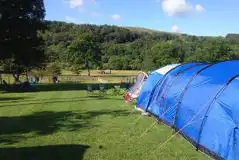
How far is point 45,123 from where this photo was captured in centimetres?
1508

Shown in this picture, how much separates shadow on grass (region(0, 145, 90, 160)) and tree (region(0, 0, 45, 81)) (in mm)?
24892

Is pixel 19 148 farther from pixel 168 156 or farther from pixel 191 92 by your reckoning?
pixel 191 92

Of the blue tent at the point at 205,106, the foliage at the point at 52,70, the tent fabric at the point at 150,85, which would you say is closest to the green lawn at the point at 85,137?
the blue tent at the point at 205,106

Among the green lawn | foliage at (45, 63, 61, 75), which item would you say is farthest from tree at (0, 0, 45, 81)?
foliage at (45, 63, 61, 75)

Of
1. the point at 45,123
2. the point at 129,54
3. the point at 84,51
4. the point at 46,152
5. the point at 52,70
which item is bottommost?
the point at 129,54

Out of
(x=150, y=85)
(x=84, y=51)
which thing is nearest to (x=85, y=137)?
(x=150, y=85)

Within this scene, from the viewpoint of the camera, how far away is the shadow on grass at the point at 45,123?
13008 millimetres

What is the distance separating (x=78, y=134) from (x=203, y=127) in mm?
4334

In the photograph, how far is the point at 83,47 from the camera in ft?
318

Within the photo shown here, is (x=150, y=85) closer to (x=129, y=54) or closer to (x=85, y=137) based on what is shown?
(x=85, y=137)

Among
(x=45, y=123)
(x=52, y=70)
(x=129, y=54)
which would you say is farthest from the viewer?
(x=129, y=54)

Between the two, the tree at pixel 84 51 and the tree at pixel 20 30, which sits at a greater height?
the tree at pixel 20 30

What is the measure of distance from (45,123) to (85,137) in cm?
336

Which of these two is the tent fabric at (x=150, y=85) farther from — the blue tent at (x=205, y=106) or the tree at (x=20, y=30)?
the tree at (x=20, y=30)
